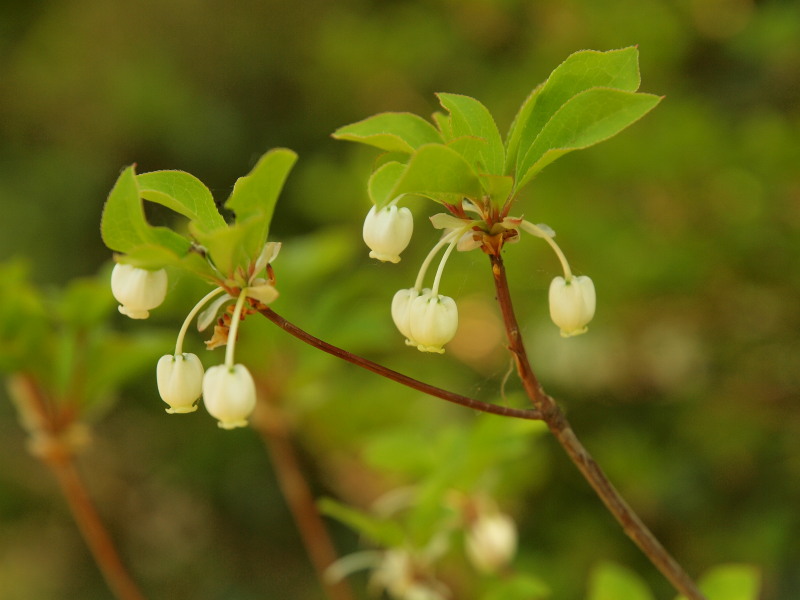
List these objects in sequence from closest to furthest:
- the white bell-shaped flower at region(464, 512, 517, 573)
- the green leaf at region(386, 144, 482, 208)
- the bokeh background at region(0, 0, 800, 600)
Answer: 1. the green leaf at region(386, 144, 482, 208)
2. the white bell-shaped flower at region(464, 512, 517, 573)
3. the bokeh background at region(0, 0, 800, 600)

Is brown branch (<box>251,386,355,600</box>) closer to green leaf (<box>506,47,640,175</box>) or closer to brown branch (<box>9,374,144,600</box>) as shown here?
brown branch (<box>9,374,144,600</box>)

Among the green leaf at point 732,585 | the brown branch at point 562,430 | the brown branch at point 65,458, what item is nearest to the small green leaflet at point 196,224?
the brown branch at point 562,430

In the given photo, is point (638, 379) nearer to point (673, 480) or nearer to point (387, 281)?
point (673, 480)

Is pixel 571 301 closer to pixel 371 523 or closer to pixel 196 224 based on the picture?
pixel 196 224

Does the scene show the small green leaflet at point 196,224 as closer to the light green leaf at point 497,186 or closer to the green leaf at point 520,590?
the light green leaf at point 497,186

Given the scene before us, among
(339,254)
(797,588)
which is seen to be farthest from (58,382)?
(797,588)

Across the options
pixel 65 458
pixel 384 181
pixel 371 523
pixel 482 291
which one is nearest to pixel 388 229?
pixel 384 181

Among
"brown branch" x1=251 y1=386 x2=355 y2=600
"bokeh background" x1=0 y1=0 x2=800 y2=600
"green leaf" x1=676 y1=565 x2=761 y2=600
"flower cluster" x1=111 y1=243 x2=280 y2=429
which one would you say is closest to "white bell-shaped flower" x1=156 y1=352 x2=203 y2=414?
"flower cluster" x1=111 y1=243 x2=280 y2=429
